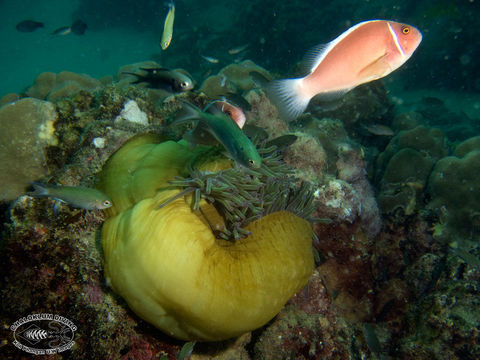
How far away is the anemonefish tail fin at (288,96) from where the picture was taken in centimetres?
223

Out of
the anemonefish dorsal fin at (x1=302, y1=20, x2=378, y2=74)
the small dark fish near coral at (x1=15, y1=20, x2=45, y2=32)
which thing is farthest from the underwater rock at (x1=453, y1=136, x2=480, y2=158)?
the small dark fish near coral at (x1=15, y1=20, x2=45, y2=32)

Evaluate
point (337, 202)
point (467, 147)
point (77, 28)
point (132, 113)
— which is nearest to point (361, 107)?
point (467, 147)

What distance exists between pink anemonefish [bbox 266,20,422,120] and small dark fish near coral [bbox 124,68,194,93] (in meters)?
2.13

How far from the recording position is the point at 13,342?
1.96m

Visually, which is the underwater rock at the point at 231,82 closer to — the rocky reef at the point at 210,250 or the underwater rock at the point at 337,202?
the rocky reef at the point at 210,250

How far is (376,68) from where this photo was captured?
2.13 meters

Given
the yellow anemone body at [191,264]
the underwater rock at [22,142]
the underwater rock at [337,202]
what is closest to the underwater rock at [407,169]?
the underwater rock at [337,202]

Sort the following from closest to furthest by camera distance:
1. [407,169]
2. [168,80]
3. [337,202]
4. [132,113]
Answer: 1. [337,202]
2. [132,113]
3. [168,80]
4. [407,169]

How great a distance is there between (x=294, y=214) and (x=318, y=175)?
5.32ft

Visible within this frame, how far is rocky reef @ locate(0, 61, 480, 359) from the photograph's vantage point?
2.07 metres

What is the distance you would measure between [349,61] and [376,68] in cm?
23

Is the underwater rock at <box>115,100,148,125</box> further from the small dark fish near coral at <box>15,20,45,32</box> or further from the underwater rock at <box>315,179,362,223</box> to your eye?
the small dark fish near coral at <box>15,20,45,32</box>

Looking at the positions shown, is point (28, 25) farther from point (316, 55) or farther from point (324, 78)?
point (324, 78)
